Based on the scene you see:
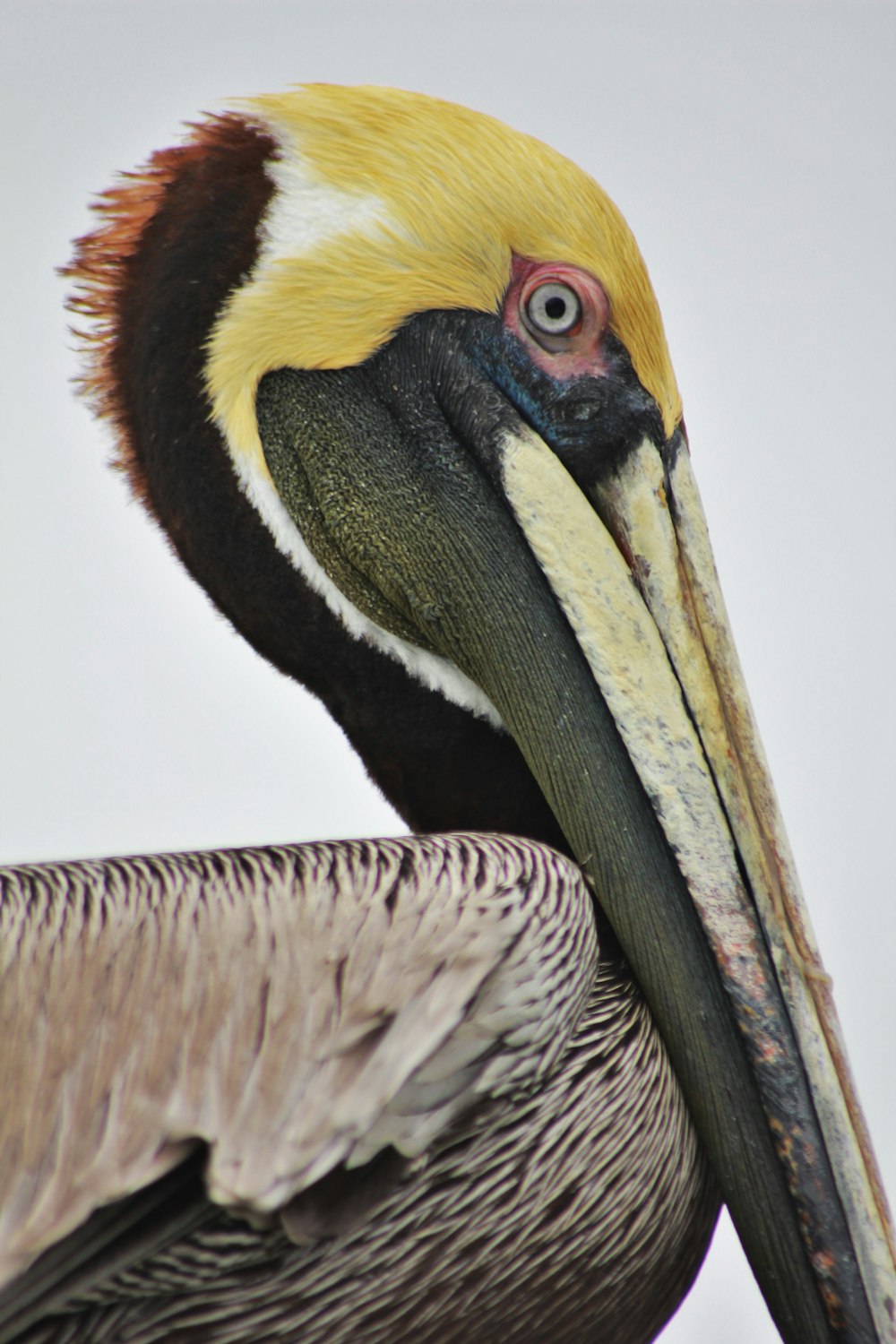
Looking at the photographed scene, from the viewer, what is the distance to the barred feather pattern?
4.19 ft

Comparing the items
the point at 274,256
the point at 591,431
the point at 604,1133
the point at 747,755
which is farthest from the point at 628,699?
the point at 274,256

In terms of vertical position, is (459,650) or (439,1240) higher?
(459,650)

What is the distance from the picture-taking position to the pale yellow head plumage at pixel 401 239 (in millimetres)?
1764

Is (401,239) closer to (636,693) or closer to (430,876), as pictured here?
(636,693)

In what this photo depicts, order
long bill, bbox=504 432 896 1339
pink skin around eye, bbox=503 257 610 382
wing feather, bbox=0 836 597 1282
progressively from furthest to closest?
pink skin around eye, bbox=503 257 610 382
long bill, bbox=504 432 896 1339
wing feather, bbox=0 836 597 1282

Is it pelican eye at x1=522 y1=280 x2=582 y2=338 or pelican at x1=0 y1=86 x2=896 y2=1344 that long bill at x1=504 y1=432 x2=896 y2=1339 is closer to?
pelican at x1=0 y1=86 x2=896 y2=1344

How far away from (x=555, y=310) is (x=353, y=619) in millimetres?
484

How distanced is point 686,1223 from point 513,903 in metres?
0.52

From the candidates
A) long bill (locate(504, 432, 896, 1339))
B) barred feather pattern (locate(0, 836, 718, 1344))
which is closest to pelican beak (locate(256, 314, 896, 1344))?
long bill (locate(504, 432, 896, 1339))

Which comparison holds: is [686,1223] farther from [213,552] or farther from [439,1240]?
[213,552]

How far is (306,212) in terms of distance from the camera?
180cm

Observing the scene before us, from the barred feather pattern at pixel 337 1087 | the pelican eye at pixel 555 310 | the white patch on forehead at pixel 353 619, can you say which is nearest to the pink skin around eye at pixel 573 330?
the pelican eye at pixel 555 310

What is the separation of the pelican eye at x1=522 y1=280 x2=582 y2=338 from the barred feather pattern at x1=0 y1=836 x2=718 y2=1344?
67 centimetres

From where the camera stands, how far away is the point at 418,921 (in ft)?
4.50
